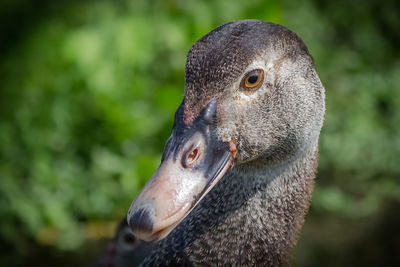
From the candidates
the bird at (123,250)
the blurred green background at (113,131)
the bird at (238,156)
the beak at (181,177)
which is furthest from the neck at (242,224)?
the blurred green background at (113,131)

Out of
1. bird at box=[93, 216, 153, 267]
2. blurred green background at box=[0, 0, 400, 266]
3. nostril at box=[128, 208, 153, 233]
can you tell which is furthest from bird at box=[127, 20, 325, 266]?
blurred green background at box=[0, 0, 400, 266]

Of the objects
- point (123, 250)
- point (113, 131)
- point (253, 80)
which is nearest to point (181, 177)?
point (253, 80)

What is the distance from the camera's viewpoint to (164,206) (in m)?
1.32

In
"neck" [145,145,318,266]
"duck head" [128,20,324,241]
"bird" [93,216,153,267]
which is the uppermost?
"duck head" [128,20,324,241]

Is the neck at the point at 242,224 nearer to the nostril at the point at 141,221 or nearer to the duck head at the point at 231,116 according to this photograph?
the duck head at the point at 231,116

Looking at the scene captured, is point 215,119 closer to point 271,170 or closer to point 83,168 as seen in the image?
point 271,170

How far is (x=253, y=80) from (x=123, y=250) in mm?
1258

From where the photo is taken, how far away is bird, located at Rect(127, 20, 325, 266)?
1382 mm

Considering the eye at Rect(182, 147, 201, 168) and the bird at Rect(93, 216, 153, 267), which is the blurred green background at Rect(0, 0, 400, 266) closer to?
the bird at Rect(93, 216, 153, 267)

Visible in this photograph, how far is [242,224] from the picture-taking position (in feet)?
5.39

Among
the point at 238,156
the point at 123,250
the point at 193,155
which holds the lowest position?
the point at 123,250

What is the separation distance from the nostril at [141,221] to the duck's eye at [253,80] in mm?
416

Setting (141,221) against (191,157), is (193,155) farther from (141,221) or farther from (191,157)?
(141,221)

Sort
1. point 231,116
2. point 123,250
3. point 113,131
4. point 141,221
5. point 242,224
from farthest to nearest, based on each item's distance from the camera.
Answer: point 113,131 < point 123,250 < point 242,224 < point 231,116 < point 141,221
